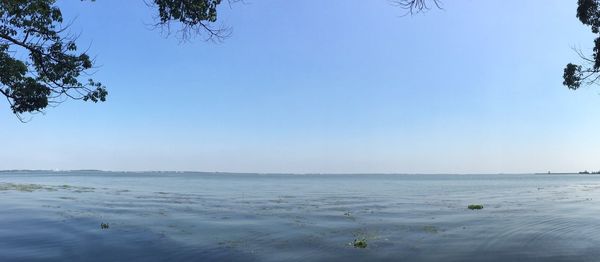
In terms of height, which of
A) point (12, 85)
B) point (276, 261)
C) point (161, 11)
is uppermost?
point (161, 11)

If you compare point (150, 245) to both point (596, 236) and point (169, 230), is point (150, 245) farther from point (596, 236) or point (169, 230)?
point (596, 236)

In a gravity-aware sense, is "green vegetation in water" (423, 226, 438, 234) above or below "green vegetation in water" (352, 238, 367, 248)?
above

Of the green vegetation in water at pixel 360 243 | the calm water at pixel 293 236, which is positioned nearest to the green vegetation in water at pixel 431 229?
the calm water at pixel 293 236

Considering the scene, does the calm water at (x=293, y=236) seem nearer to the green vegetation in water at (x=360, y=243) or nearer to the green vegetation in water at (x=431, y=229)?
the green vegetation in water at (x=431, y=229)

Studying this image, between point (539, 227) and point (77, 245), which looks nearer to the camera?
point (77, 245)

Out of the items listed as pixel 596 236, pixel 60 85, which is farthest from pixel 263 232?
pixel 596 236

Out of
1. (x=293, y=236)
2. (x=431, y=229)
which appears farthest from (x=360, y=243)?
(x=431, y=229)

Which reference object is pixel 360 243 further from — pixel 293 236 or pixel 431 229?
pixel 431 229

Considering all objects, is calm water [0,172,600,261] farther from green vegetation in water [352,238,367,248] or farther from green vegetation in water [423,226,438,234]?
green vegetation in water [352,238,367,248]

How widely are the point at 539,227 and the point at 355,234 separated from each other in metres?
11.1

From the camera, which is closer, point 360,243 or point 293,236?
point 360,243

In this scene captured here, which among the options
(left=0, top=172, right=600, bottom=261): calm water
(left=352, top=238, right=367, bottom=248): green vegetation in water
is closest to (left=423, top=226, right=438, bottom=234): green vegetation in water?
(left=0, top=172, right=600, bottom=261): calm water

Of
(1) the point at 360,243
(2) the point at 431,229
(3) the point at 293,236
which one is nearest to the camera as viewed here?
(1) the point at 360,243

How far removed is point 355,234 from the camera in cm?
2355
